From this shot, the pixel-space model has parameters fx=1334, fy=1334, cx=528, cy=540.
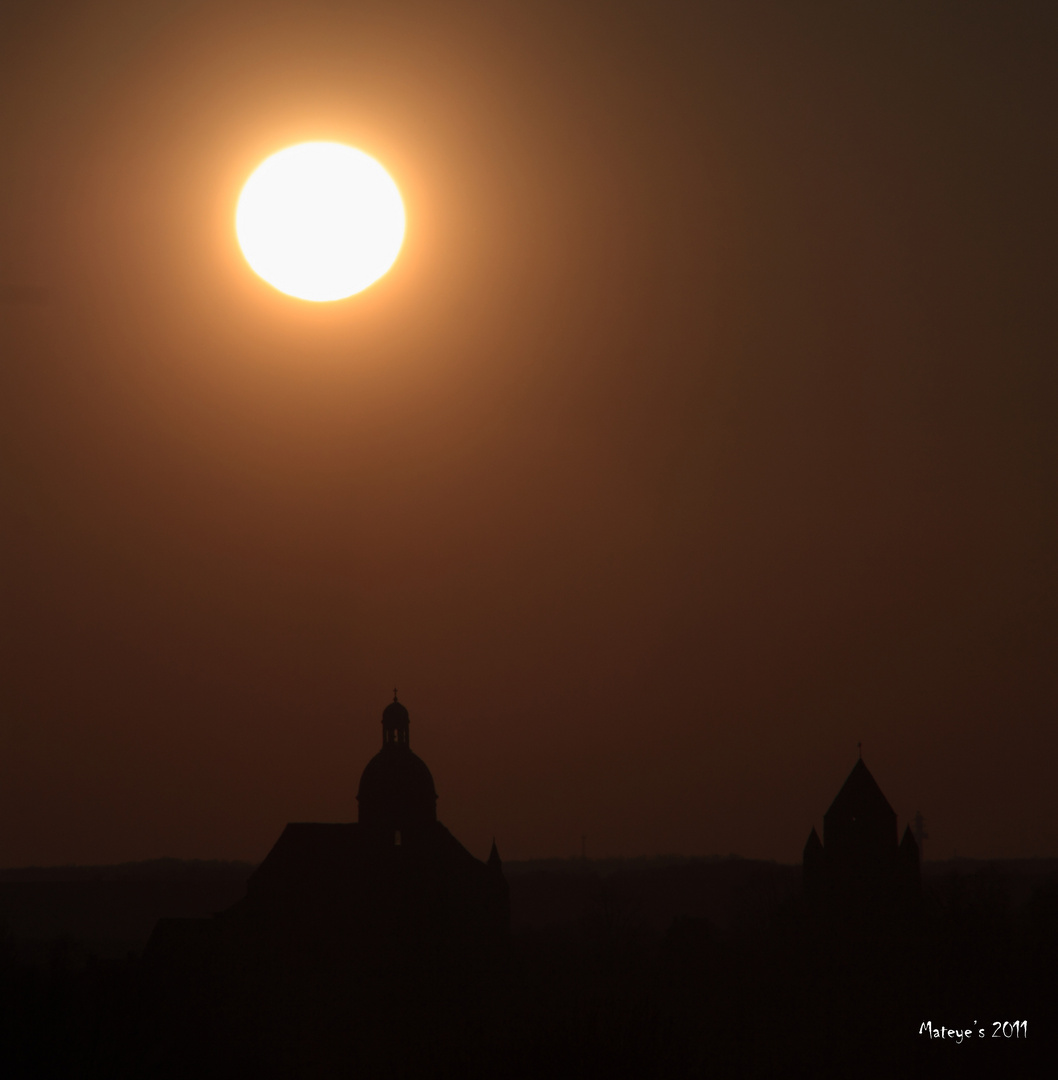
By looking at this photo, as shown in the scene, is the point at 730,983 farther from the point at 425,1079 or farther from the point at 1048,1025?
the point at 425,1079

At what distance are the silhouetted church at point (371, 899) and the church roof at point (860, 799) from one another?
19.8 metres

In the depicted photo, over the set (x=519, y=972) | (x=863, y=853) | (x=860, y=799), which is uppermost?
(x=860, y=799)

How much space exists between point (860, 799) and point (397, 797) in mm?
25924

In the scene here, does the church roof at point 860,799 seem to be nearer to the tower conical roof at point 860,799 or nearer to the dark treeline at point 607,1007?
the tower conical roof at point 860,799

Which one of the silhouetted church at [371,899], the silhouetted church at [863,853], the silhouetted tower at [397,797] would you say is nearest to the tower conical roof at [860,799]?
the silhouetted church at [863,853]

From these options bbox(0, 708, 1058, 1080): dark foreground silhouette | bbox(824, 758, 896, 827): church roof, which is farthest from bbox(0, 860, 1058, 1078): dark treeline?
bbox(824, 758, 896, 827): church roof

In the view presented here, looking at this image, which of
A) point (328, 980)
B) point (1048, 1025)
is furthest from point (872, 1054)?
point (328, 980)

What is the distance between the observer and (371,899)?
233ft

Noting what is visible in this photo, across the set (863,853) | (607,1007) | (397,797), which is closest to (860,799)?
(863,853)

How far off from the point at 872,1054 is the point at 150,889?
151 m

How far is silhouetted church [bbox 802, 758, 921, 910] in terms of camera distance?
7162 centimetres

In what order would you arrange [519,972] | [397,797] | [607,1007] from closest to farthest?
1. [607,1007]
2. [519,972]
3. [397,797]

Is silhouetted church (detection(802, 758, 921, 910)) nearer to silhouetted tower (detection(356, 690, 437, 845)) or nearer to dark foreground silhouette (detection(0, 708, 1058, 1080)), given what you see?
dark foreground silhouette (detection(0, 708, 1058, 1080))

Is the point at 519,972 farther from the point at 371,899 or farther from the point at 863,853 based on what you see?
the point at 863,853
